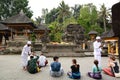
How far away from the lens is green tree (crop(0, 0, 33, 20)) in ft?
192

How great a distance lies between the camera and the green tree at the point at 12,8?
58.4m

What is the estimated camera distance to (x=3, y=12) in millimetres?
58875

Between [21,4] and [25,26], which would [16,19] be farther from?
[21,4]

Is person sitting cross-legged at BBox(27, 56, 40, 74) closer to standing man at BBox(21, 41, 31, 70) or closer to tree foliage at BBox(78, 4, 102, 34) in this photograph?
standing man at BBox(21, 41, 31, 70)

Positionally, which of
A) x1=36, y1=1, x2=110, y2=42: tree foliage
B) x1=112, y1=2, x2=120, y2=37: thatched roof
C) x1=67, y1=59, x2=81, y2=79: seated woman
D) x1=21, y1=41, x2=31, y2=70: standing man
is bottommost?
x1=67, y1=59, x2=81, y2=79: seated woman

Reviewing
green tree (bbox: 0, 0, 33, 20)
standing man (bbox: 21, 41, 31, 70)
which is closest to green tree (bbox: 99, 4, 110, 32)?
green tree (bbox: 0, 0, 33, 20)

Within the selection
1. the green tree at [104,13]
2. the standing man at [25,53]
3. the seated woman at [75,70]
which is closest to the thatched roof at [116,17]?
the seated woman at [75,70]

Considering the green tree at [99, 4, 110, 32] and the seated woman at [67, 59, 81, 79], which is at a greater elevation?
the green tree at [99, 4, 110, 32]

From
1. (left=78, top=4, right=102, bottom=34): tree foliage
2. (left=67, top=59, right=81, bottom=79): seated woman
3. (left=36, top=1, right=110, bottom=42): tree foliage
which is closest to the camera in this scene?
(left=67, top=59, right=81, bottom=79): seated woman

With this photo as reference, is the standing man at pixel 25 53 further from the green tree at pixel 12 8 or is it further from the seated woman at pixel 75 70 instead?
the green tree at pixel 12 8

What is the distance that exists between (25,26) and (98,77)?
79.1 ft

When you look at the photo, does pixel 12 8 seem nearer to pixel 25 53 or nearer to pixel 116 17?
pixel 25 53

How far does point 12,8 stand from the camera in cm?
5931

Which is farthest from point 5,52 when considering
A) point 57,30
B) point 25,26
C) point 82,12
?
point 82,12
